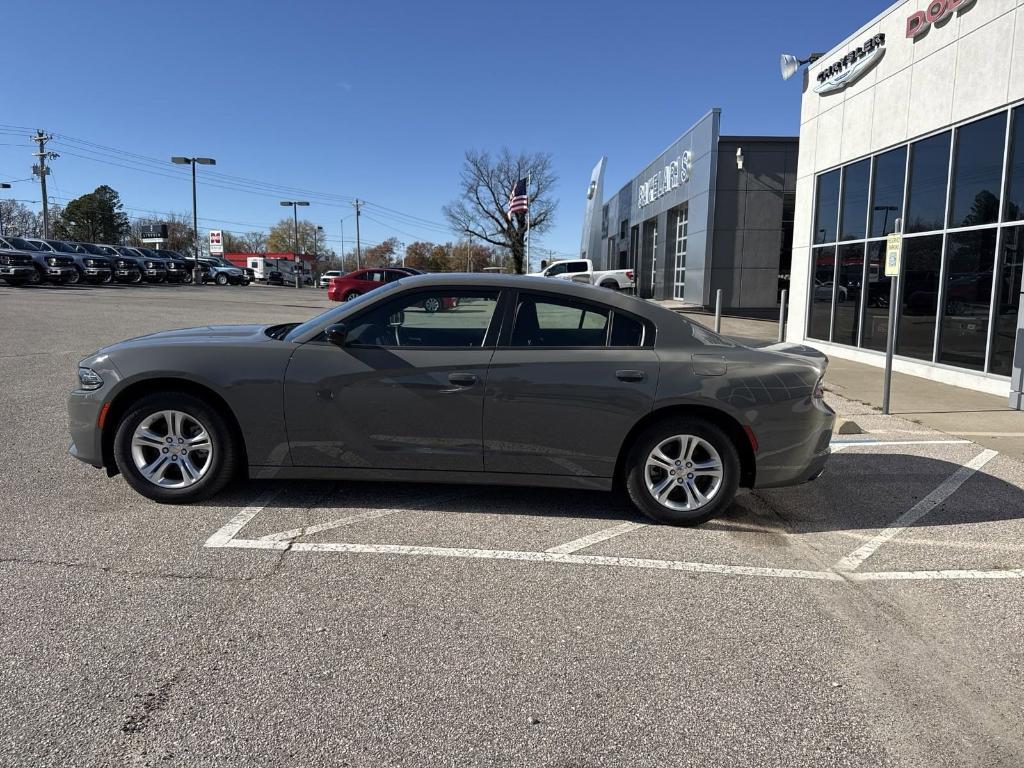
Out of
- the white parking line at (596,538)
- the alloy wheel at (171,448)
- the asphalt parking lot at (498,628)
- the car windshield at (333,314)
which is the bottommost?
the asphalt parking lot at (498,628)

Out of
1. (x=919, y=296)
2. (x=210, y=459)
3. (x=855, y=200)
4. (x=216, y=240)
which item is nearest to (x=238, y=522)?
(x=210, y=459)

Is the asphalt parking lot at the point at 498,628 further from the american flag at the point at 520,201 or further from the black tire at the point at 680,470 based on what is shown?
the american flag at the point at 520,201

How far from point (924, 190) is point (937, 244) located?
1.03m

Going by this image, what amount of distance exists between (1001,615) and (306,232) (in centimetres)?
12362

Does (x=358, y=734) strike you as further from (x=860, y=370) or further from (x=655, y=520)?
(x=860, y=370)

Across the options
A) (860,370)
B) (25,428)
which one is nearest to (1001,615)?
(25,428)

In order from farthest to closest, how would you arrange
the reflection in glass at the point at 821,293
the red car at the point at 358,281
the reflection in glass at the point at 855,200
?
1. the red car at the point at 358,281
2. the reflection in glass at the point at 821,293
3. the reflection in glass at the point at 855,200

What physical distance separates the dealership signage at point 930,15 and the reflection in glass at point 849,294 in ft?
11.8

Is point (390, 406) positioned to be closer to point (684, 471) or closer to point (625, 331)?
point (625, 331)

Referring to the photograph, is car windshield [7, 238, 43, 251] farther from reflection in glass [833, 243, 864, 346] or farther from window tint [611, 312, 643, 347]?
window tint [611, 312, 643, 347]

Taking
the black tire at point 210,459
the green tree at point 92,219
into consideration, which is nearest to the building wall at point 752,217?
the black tire at point 210,459

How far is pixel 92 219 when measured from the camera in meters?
75.2

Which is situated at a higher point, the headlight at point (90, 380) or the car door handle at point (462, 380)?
the car door handle at point (462, 380)

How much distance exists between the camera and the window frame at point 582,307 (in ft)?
14.9
